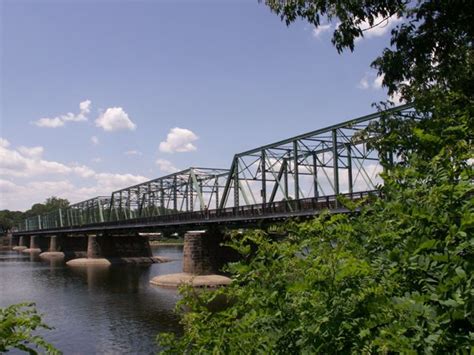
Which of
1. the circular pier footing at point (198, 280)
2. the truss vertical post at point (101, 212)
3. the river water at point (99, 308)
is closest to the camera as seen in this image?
the river water at point (99, 308)

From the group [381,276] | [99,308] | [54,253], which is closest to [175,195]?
[54,253]

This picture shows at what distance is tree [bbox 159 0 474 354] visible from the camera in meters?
Answer: 3.47

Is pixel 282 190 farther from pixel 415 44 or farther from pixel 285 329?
pixel 285 329

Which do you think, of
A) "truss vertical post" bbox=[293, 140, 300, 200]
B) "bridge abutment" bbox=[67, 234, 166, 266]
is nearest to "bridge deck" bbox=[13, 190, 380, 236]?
"truss vertical post" bbox=[293, 140, 300, 200]

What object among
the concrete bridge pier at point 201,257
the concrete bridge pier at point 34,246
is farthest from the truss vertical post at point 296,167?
the concrete bridge pier at point 34,246

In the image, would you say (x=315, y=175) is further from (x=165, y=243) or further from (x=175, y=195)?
(x=165, y=243)

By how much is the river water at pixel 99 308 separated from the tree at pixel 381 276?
2080 cm

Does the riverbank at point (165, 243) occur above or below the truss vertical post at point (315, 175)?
below

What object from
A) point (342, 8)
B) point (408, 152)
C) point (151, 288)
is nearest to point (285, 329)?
point (408, 152)

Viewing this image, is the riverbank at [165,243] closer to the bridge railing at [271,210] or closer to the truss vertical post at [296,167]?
the bridge railing at [271,210]

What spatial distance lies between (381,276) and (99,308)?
1495 inches

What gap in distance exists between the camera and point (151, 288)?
51.7 meters

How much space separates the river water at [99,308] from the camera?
26.5m

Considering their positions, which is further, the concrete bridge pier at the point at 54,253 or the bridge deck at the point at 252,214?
the concrete bridge pier at the point at 54,253
